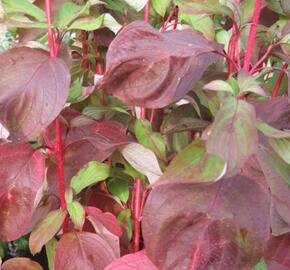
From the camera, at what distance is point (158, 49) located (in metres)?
0.67

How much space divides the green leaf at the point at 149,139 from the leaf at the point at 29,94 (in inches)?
7.2

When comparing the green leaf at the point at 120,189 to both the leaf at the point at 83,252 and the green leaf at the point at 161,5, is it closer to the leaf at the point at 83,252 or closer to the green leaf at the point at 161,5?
the leaf at the point at 83,252

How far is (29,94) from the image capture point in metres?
0.71

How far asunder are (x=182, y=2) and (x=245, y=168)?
25 cm

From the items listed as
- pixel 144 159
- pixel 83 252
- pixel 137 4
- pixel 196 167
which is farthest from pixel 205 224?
pixel 137 4

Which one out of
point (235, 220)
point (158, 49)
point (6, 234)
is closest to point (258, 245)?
point (235, 220)

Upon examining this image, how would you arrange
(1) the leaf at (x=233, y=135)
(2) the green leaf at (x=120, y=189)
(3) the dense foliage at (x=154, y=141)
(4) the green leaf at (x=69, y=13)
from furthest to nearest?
1. (2) the green leaf at (x=120, y=189)
2. (4) the green leaf at (x=69, y=13)
3. (3) the dense foliage at (x=154, y=141)
4. (1) the leaf at (x=233, y=135)

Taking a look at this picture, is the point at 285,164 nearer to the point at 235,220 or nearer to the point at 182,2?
the point at 235,220

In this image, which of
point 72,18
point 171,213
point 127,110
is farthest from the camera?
point 127,110

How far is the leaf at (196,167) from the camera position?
562 millimetres

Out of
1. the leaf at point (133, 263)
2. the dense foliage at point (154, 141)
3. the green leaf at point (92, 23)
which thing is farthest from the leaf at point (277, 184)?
the green leaf at point (92, 23)

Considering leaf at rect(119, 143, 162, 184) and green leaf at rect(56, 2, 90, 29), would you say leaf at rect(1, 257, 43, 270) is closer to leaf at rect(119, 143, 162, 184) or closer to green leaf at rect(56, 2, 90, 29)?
leaf at rect(119, 143, 162, 184)

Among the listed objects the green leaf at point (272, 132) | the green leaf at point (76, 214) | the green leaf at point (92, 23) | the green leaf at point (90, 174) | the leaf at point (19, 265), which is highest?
the green leaf at point (92, 23)

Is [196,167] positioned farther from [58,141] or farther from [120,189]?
[120,189]
